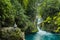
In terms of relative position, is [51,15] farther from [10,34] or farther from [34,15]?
[10,34]

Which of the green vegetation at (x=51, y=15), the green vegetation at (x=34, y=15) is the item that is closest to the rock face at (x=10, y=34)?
the green vegetation at (x=34, y=15)

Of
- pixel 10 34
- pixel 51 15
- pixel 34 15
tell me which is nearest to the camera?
pixel 10 34

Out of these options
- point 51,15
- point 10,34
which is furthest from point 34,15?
point 10,34

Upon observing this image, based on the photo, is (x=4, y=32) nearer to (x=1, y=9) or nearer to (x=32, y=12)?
(x=1, y=9)

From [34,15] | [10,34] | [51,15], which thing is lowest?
[51,15]

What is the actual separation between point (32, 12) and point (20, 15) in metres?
13.1

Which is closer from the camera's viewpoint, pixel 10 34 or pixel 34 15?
pixel 10 34

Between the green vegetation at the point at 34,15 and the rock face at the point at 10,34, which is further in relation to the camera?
the green vegetation at the point at 34,15

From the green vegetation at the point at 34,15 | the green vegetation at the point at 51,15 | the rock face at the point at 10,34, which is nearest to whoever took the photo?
the rock face at the point at 10,34

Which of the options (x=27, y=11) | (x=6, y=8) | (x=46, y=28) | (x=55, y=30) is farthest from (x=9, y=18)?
(x=46, y=28)

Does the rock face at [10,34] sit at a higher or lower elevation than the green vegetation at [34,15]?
higher

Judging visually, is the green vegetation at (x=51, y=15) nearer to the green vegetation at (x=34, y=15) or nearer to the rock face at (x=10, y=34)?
the green vegetation at (x=34, y=15)

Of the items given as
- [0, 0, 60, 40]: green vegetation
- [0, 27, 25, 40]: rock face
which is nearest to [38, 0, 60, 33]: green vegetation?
[0, 0, 60, 40]: green vegetation

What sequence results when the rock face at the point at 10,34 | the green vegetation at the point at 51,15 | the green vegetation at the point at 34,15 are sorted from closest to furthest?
the rock face at the point at 10,34, the green vegetation at the point at 34,15, the green vegetation at the point at 51,15
